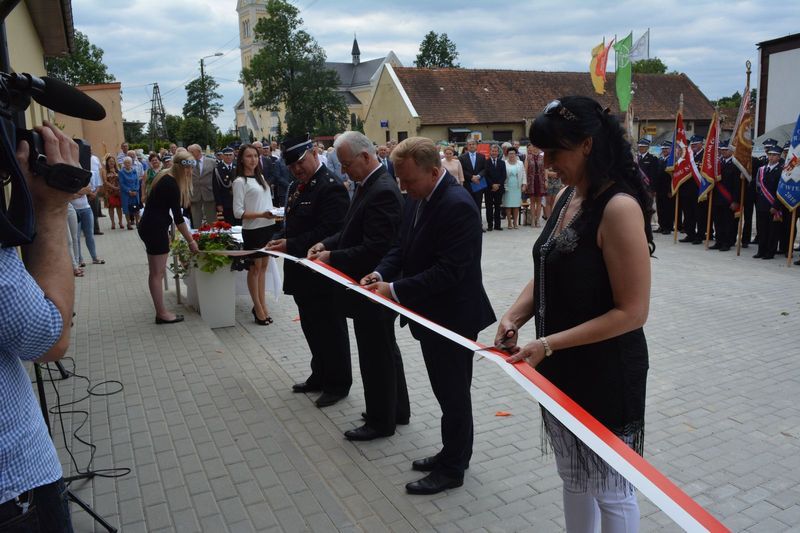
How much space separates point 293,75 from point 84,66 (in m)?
20.3

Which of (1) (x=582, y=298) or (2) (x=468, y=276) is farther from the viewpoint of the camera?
(2) (x=468, y=276)

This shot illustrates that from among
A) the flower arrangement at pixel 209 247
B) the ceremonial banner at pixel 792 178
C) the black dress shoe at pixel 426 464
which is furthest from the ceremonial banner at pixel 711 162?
the black dress shoe at pixel 426 464

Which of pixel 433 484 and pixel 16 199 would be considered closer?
pixel 16 199

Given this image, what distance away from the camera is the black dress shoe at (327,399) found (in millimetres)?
5234

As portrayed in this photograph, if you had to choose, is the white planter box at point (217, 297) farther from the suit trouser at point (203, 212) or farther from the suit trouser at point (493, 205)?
the suit trouser at point (493, 205)

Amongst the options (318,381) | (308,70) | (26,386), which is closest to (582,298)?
(26,386)

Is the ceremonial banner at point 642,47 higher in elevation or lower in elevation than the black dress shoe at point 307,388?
higher

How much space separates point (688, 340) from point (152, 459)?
18.4 feet

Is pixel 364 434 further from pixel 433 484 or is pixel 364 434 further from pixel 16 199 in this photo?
pixel 16 199

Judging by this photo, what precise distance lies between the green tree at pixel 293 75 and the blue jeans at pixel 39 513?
218 ft

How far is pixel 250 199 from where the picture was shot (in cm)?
763

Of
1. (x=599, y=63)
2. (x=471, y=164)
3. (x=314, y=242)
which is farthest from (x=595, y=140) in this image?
(x=599, y=63)

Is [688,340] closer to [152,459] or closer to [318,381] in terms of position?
[318,381]

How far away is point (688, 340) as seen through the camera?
704 centimetres
